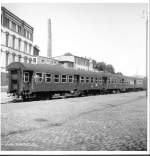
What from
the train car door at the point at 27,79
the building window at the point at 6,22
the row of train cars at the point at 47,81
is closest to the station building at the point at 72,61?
the building window at the point at 6,22

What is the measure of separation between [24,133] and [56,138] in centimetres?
130

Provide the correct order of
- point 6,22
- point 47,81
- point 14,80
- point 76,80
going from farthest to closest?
point 6,22 → point 76,80 → point 47,81 → point 14,80

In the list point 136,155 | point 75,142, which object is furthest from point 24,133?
point 136,155

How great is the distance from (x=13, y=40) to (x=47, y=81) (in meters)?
22.4

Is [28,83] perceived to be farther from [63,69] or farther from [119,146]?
[119,146]

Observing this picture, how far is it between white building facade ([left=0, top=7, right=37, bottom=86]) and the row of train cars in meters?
14.8

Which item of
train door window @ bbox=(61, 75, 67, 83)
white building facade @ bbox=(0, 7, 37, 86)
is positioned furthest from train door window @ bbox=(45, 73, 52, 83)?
white building facade @ bbox=(0, 7, 37, 86)

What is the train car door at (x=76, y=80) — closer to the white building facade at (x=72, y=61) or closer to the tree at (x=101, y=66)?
the white building facade at (x=72, y=61)

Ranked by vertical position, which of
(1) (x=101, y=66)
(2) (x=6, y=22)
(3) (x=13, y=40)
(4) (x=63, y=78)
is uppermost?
(2) (x=6, y=22)

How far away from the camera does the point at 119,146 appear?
545 cm

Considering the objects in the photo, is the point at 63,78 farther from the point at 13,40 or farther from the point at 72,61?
the point at 72,61

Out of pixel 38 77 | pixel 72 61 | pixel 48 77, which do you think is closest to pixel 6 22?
pixel 48 77

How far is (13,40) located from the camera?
128 ft

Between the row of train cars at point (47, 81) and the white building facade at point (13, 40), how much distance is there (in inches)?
584
